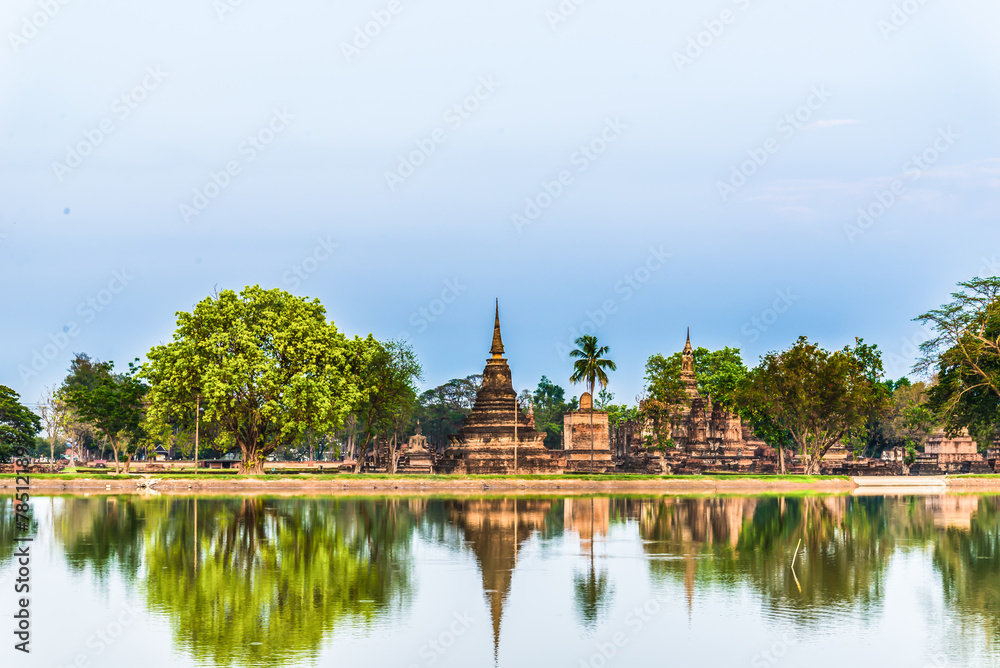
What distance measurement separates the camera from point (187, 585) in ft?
100

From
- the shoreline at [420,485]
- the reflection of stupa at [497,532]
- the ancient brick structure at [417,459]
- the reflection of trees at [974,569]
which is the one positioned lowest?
the reflection of trees at [974,569]

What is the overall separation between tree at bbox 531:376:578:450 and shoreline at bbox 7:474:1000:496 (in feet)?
204

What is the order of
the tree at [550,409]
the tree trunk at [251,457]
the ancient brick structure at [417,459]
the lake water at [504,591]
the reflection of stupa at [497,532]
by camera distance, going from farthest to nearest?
the tree at [550,409] < the ancient brick structure at [417,459] < the tree trunk at [251,457] < the reflection of stupa at [497,532] < the lake water at [504,591]

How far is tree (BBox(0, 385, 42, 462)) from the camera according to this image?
3219 inches

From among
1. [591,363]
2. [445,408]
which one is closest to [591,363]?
[591,363]

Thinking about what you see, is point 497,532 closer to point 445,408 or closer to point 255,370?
point 255,370

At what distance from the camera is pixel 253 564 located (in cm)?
3441

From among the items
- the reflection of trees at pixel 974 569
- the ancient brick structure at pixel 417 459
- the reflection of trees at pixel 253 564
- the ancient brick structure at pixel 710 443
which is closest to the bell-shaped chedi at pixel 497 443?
the ancient brick structure at pixel 417 459

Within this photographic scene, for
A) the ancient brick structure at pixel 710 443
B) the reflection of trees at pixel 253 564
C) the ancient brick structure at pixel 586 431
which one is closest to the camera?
the reflection of trees at pixel 253 564

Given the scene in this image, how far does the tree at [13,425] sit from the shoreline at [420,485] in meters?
6.44

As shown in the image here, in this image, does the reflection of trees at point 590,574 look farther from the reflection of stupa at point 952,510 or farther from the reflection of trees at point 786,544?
the reflection of stupa at point 952,510

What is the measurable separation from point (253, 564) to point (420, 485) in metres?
40.8

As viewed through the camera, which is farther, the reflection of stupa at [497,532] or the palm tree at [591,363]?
the palm tree at [591,363]

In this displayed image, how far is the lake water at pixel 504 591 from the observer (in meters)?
23.4
